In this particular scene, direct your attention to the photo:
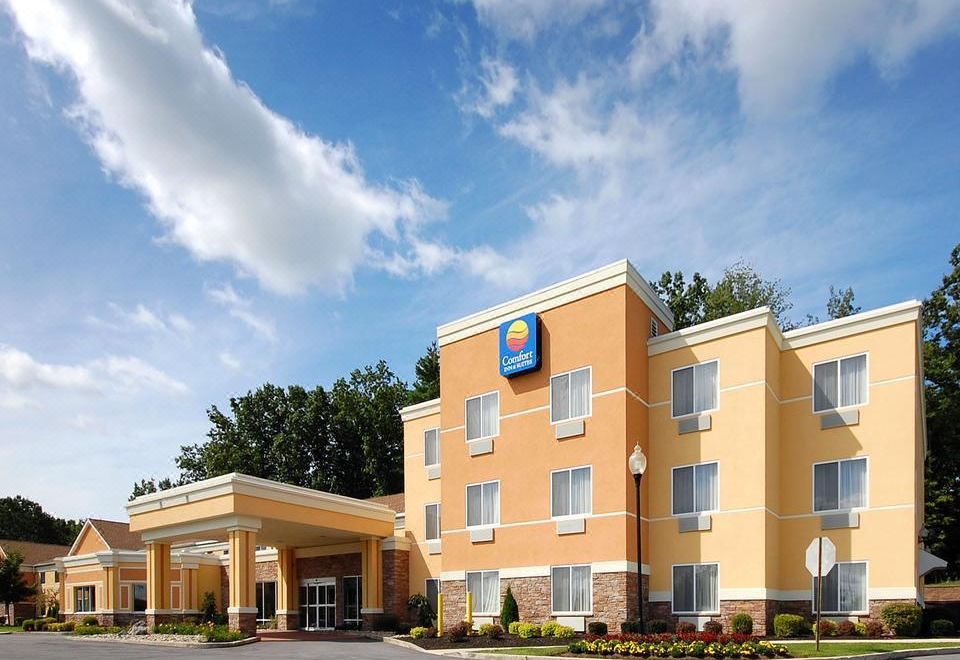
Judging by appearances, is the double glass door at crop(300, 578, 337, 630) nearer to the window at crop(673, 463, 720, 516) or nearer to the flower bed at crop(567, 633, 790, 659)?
the window at crop(673, 463, 720, 516)

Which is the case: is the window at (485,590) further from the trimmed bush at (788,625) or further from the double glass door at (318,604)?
the double glass door at (318,604)

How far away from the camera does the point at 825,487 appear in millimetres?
26594

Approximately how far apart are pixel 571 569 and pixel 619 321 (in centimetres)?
847

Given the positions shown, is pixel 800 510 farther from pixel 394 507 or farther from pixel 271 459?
pixel 271 459

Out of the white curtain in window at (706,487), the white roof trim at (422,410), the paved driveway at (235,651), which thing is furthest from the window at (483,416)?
the paved driveway at (235,651)

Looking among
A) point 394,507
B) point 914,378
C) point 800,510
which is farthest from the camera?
point 394,507

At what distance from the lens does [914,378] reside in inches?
993

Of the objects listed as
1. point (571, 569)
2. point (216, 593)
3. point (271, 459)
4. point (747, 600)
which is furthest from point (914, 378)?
point (271, 459)

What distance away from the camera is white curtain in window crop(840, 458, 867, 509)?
25797mm

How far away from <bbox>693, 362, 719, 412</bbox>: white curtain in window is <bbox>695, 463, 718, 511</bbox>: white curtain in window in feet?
6.45

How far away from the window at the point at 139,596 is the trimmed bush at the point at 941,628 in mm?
40329

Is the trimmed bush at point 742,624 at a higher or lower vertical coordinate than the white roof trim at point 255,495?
lower

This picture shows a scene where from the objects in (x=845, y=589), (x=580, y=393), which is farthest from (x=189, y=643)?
(x=845, y=589)

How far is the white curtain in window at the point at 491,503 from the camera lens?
102 feet
